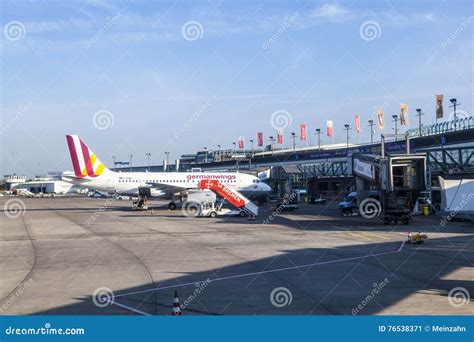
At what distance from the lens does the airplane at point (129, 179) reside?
203 ft

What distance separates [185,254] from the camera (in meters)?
24.2

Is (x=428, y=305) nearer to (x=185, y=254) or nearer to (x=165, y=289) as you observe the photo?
(x=165, y=289)

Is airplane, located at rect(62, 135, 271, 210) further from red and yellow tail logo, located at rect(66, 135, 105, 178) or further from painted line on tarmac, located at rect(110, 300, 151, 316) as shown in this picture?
painted line on tarmac, located at rect(110, 300, 151, 316)

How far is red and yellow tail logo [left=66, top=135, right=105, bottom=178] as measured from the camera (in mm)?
61594

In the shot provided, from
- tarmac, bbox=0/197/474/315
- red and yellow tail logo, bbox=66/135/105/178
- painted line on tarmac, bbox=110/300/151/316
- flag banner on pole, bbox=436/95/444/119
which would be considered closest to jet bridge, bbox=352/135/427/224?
tarmac, bbox=0/197/474/315

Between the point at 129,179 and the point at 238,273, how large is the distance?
153 feet

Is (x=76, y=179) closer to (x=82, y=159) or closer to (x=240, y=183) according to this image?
(x=82, y=159)

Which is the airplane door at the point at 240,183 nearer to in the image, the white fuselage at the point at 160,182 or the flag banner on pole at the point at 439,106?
the white fuselage at the point at 160,182

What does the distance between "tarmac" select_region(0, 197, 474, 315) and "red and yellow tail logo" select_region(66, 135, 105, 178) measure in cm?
2804

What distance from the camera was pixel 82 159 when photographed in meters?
62.2

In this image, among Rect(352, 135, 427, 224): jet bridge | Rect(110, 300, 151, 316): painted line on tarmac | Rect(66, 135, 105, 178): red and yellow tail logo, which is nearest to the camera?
Rect(110, 300, 151, 316): painted line on tarmac

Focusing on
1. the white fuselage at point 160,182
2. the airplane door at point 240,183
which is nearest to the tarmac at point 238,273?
the white fuselage at point 160,182

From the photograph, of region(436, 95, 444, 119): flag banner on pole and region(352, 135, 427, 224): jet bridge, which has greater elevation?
region(436, 95, 444, 119): flag banner on pole
